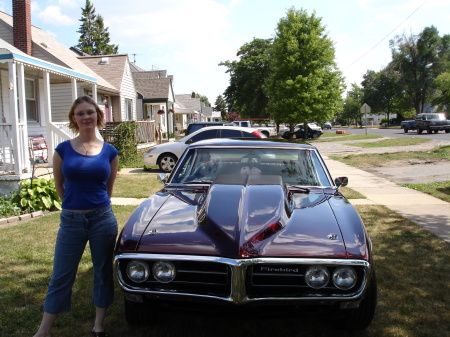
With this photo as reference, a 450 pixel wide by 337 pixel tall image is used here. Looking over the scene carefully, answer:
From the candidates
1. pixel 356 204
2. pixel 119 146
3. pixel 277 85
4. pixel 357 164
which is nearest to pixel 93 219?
pixel 356 204

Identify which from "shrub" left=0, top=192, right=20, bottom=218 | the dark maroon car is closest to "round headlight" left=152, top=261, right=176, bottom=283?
the dark maroon car

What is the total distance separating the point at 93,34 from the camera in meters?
61.7

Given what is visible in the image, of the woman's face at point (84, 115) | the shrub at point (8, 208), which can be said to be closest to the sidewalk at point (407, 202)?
the woman's face at point (84, 115)

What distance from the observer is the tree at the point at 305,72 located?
33.1 metres

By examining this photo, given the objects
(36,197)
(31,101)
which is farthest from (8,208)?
(31,101)

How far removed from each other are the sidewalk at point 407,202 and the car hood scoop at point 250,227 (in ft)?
11.8

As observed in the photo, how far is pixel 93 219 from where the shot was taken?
9.93 feet

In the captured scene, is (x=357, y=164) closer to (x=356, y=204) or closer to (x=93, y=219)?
(x=356, y=204)

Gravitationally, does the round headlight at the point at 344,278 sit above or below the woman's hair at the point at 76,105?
below

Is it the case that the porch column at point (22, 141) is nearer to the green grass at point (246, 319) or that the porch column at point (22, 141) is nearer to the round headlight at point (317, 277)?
the green grass at point (246, 319)

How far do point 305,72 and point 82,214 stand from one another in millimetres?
32663

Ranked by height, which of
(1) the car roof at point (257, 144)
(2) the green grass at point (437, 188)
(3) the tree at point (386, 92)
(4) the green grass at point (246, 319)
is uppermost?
(3) the tree at point (386, 92)

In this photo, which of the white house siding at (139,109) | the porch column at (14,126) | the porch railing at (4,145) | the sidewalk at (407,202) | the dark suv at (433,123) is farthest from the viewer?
the dark suv at (433,123)

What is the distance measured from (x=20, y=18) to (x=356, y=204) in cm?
1329
